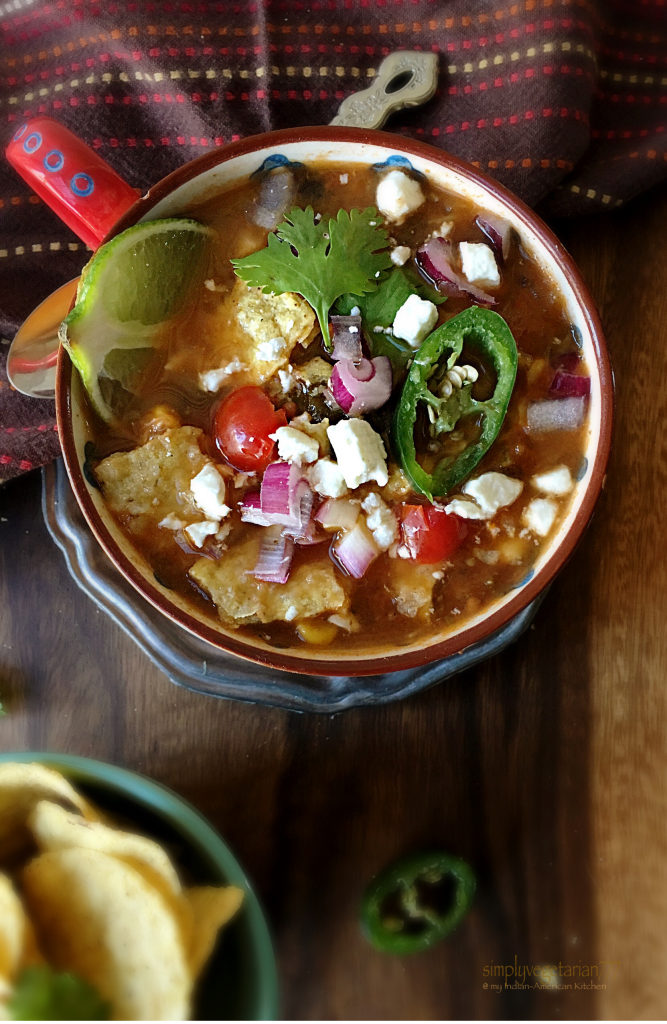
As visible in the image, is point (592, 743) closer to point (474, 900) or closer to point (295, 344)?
point (474, 900)

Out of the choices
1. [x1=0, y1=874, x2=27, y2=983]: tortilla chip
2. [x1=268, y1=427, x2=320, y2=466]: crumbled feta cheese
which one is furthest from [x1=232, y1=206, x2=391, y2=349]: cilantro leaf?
[x1=0, y1=874, x2=27, y2=983]: tortilla chip

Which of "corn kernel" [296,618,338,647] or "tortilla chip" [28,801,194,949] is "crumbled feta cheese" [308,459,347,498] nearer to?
"corn kernel" [296,618,338,647]

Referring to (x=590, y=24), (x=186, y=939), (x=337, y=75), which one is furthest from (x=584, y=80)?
(x=186, y=939)

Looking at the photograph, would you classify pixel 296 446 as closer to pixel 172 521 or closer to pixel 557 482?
pixel 172 521

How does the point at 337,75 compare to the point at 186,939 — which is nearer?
the point at 186,939

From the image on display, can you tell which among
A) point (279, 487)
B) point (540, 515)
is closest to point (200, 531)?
point (279, 487)

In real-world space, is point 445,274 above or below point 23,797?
above
